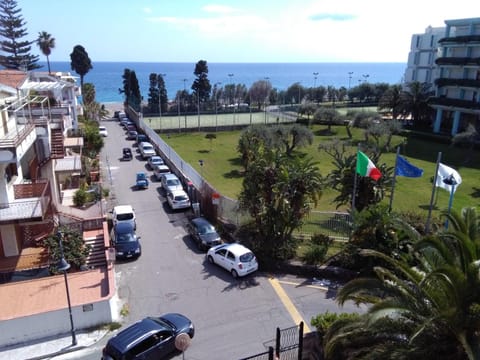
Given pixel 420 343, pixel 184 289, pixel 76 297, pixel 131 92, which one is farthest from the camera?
pixel 131 92

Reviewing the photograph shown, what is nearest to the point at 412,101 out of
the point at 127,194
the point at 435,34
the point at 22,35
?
the point at 435,34

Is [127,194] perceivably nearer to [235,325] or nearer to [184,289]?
[184,289]

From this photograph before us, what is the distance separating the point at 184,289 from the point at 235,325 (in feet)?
11.2

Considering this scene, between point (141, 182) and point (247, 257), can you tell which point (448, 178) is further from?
point (141, 182)

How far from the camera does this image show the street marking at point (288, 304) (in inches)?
574

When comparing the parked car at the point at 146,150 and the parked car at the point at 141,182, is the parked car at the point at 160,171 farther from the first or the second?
the parked car at the point at 146,150

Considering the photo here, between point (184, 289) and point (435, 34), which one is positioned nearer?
point (184, 289)

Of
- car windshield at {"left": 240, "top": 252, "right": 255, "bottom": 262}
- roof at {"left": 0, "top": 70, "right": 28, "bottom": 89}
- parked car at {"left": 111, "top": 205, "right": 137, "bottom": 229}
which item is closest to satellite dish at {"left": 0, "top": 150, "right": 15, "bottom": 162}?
parked car at {"left": 111, "top": 205, "right": 137, "bottom": 229}

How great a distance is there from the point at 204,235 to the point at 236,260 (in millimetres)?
3687

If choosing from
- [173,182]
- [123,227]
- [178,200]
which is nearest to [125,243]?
[123,227]

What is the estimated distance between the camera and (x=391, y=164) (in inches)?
1470

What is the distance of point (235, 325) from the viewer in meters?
14.4

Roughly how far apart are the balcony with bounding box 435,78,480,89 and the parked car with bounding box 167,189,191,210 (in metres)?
42.0

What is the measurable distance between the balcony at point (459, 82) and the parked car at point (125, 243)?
47325 mm
